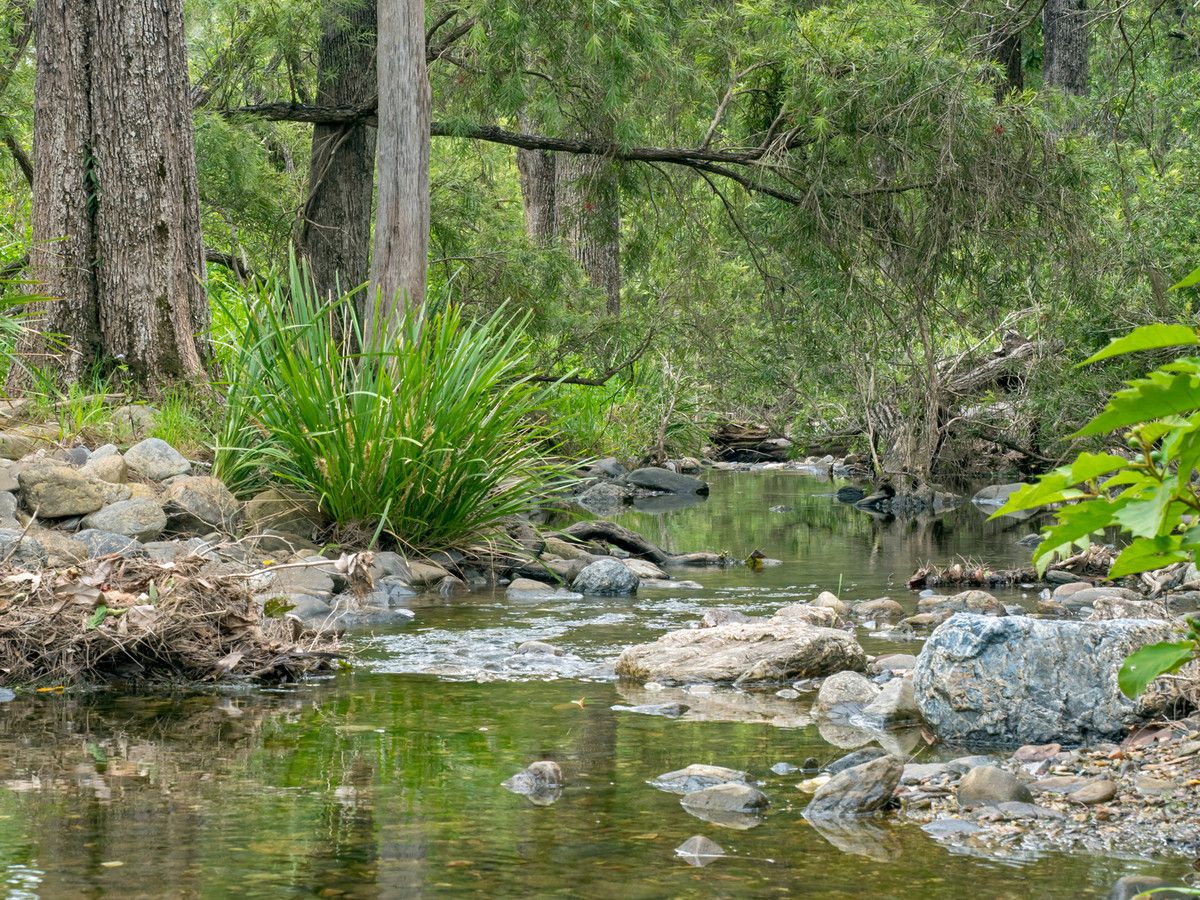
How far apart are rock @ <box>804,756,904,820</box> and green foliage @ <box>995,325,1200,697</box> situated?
145cm

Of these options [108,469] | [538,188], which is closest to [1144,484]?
[108,469]

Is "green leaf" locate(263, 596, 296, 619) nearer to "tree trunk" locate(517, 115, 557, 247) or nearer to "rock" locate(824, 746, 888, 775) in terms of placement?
"rock" locate(824, 746, 888, 775)

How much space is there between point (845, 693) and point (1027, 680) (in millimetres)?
674

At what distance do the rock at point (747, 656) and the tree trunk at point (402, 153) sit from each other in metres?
4.53

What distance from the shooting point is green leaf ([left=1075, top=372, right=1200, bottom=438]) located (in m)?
1.82

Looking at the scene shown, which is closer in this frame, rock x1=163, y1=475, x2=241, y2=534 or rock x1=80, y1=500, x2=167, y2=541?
rock x1=80, y1=500, x2=167, y2=541

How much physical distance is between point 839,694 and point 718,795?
1.41 m

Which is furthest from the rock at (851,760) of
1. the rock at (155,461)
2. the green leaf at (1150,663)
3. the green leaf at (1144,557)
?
the rock at (155,461)

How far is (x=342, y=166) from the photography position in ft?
38.9

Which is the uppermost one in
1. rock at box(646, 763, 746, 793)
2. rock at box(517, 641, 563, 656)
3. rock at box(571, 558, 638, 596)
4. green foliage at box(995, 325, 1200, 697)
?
green foliage at box(995, 325, 1200, 697)

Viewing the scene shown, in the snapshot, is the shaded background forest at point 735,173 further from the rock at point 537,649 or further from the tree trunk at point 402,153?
the rock at point 537,649

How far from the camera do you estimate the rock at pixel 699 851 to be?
3053mm

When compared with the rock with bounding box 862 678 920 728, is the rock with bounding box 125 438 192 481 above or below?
above

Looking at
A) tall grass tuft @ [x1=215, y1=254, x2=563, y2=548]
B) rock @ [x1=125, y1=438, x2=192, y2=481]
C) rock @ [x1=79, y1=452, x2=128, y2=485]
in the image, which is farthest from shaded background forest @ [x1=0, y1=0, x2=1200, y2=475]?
rock @ [x1=79, y1=452, x2=128, y2=485]
